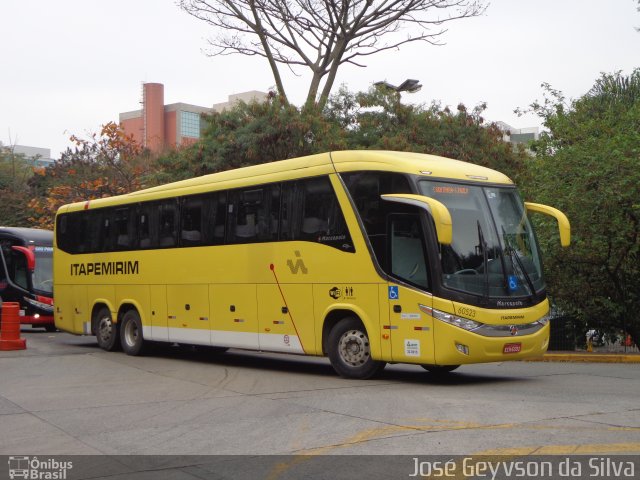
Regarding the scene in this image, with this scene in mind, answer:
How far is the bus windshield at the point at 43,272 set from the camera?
89.2ft

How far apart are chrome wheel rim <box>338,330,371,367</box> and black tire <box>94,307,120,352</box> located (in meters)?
7.69

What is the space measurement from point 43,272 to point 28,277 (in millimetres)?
531

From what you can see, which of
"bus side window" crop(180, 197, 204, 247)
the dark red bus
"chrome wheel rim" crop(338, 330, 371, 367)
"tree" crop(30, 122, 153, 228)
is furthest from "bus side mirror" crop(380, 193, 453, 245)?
"tree" crop(30, 122, 153, 228)

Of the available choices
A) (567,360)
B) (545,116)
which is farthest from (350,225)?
(545,116)

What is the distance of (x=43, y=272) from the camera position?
27453 millimetres

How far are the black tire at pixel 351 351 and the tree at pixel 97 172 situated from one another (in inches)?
935

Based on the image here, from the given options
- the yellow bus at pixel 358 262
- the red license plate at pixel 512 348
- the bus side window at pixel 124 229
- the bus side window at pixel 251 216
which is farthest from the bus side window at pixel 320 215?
the bus side window at pixel 124 229

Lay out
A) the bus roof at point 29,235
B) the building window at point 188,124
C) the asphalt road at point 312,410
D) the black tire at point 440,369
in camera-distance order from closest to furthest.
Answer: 1. the asphalt road at point 312,410
2. the black tire at point 440,369
3. the bus roof at point 29,235
4. the building window at point 188,124

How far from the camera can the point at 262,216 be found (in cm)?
1488

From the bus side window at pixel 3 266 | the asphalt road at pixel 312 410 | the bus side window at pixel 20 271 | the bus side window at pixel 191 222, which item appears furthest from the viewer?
the bus side window at pixel 3 266

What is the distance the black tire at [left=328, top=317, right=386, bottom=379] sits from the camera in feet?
42.5

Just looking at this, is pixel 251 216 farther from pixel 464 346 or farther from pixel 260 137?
pixel 260 137
